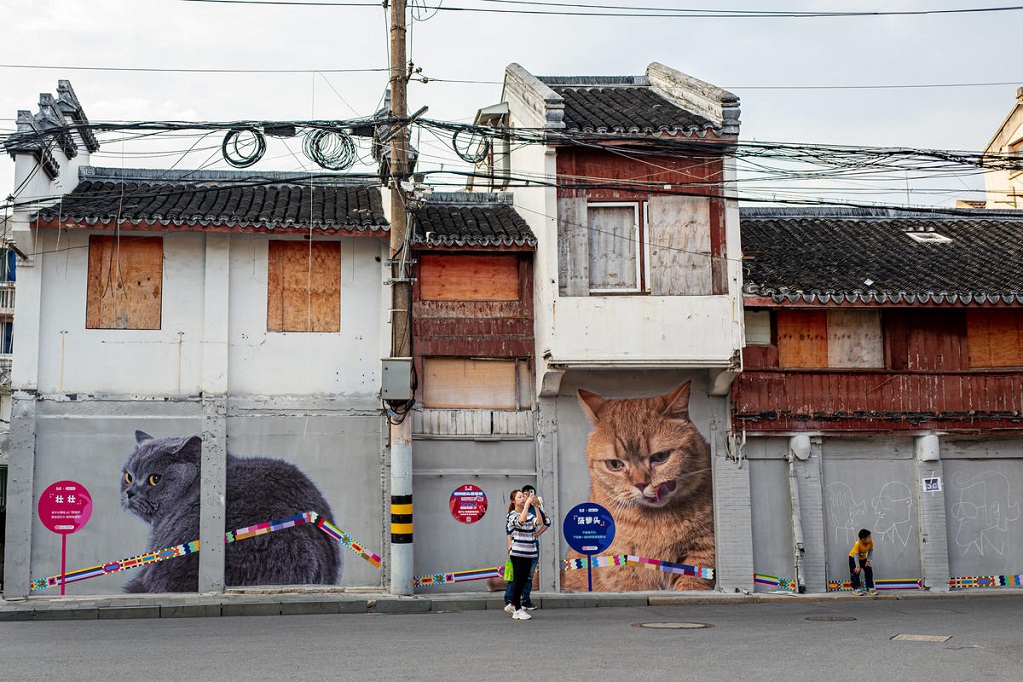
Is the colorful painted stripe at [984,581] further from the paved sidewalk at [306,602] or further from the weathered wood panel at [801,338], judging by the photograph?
the weathered wood panel at [801,338]

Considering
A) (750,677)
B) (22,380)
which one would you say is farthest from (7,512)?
(750,677)

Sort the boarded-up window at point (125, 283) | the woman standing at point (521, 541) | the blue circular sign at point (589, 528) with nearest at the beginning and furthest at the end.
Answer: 1. the woman standing at point (521, 541)
2. the boarded-up window at point (125, 283)
3. the blue circular sign at point (589, 528)

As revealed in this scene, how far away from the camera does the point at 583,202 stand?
61.6ft

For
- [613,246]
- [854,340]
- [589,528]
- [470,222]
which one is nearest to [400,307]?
[470,222]

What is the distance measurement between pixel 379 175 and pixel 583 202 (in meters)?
3.60

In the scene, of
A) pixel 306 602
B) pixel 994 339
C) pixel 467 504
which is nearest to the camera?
pixel 306 602

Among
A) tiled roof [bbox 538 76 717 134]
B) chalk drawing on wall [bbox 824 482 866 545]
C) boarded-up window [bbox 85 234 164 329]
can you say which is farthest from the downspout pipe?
boarded-up window [bbox 85 234 164 329]

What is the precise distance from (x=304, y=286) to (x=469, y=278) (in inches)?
111

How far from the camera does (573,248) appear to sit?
18625 mm

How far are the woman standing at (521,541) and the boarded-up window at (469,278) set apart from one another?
18.9ft

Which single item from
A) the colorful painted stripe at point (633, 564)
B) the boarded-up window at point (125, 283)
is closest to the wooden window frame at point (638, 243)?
the colorful painted stripe at point (633, 564)

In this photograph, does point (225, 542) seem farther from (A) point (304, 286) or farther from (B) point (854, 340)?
(B) point (854, 340)

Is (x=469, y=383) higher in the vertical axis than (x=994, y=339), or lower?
lower

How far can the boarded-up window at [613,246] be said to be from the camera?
18.7m
